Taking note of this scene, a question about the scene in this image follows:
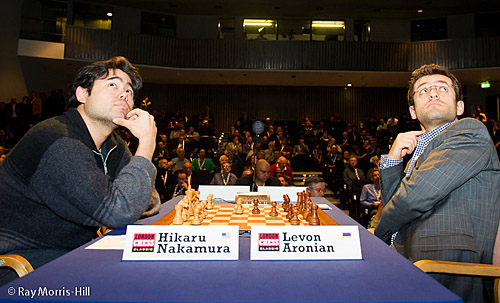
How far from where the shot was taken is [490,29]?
1312cm

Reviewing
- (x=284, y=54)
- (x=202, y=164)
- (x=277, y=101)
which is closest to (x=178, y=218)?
(x=202, y=164)

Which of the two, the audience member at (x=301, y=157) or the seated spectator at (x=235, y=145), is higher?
the seated spectator at (x=235, y=145)

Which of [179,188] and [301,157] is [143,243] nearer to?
[179,188]

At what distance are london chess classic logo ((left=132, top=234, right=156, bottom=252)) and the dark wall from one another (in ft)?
47.9

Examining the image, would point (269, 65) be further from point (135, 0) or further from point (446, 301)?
point (446, 301)

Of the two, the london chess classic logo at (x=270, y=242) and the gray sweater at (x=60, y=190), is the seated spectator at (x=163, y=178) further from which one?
the london chess classic logo at (x=270, y=242)

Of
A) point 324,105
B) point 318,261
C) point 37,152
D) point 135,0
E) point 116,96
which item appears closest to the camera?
point 318,261

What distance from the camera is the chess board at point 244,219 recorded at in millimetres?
1940

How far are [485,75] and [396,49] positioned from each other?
3.60 meters

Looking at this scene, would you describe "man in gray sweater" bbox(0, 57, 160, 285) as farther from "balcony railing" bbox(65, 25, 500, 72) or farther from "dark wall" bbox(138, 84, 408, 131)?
"dark wall" bbox(138, 84, 408, 131)

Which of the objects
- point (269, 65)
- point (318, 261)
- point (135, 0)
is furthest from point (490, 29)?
point (318, 261)

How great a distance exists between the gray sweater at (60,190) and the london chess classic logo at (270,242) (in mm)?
495

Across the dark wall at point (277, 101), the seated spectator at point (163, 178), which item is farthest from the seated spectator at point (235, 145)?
the dark wall at point (277, 101)

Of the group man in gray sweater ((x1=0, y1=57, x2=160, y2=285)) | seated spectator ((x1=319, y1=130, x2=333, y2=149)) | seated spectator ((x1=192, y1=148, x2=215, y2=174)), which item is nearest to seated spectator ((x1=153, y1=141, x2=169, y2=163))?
seated spectator ((x1=192, y1=148, x2=215, y2=174))
